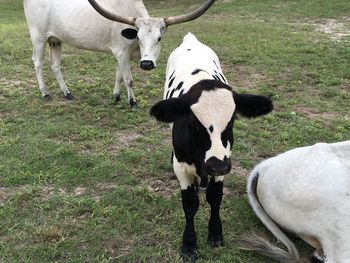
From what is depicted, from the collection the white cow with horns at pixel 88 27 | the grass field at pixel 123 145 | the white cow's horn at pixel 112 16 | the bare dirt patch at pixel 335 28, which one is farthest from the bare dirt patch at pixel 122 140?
the bare dirt patch at pixel 335 28

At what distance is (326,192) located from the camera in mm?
3236

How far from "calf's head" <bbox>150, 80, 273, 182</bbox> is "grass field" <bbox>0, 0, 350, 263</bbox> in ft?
2.99

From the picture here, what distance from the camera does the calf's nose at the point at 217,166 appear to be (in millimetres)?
3066

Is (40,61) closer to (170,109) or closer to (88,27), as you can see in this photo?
(88,27)

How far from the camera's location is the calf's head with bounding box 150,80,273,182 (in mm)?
3125

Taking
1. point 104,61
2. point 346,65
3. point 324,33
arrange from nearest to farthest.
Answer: point 346,65, point 104,61, point 324,33

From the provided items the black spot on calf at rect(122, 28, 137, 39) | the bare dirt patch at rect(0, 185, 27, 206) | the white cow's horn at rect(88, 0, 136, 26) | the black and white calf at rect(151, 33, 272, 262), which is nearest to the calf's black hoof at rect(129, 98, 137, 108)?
the black spot on calf at rect(122, 28, 137, 39)

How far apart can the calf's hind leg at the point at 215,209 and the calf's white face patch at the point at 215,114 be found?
0.51 metres

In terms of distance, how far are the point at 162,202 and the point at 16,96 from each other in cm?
406

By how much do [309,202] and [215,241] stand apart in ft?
2.83

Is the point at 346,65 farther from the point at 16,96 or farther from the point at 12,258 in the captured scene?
the point at 12,258

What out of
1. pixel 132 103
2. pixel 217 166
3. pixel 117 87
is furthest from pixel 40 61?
pixel 217 166

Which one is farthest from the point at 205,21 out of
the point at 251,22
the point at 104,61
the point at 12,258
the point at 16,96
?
the point at 12,258

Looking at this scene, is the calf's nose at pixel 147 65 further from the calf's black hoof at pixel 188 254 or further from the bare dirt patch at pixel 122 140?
the calf's black hoof at pixel 188 254
